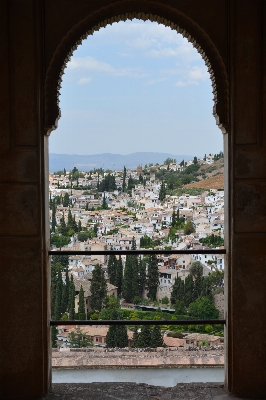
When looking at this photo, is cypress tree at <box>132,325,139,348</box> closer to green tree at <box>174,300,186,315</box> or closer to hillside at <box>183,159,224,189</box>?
green tree at <box>174,300,186,315</box>

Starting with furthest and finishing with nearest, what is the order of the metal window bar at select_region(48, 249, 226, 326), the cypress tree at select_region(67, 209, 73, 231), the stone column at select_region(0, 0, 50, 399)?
the cypress tree at select_region(67, 209, 73, 231) < the metal window bar at select_region(48, 249, 226, 326) < the stone column at select_region(0, 0, 50, 399)

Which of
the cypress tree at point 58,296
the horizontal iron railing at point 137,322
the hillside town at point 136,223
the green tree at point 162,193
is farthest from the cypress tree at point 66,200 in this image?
the horizontal iron railing at point 137,322

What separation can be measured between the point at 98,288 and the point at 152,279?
20.1 inches

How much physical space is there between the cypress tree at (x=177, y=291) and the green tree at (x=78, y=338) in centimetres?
88

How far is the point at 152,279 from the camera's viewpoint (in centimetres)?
418

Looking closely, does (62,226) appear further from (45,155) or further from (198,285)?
(198,285)

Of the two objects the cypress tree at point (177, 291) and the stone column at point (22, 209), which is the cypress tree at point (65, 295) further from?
the cypress tree at point (177, 291)

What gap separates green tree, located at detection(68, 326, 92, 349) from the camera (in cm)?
421

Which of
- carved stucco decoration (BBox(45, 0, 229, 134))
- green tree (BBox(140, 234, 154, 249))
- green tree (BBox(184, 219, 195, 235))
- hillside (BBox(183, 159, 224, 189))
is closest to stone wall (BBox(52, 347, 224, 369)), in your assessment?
green tree (BBox(140, 234, 154, 249))

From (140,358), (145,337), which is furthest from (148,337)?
(140,358)

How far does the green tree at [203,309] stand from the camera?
4086mm

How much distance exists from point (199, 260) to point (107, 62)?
7.46 feet

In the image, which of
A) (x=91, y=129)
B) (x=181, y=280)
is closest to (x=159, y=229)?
(x=181, y=280)

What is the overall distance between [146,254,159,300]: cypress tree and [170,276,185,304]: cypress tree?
164 mm
